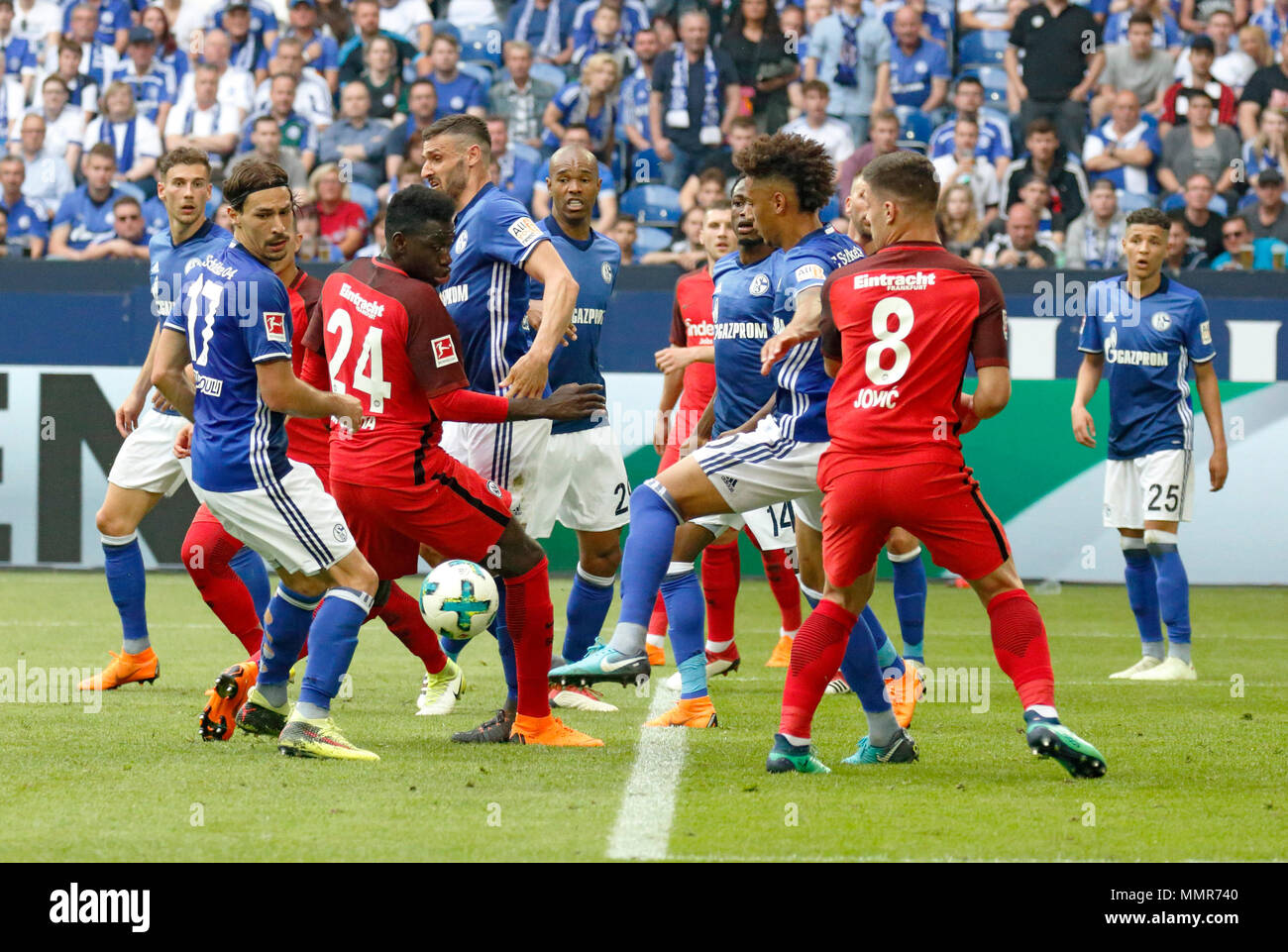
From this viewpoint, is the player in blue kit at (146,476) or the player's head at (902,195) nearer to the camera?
the player's head at (902,195)

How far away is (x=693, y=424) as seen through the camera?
9766 mm

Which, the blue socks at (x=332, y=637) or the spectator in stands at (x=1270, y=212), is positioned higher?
the spectator in stands at (x=1270, y=212)

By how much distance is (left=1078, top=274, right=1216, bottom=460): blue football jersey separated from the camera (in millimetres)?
9562

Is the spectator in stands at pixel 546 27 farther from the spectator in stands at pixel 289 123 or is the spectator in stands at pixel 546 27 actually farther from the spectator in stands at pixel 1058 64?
the spectator in stands at pixel 1058 64

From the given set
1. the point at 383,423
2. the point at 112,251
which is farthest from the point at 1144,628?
the point at 112,251

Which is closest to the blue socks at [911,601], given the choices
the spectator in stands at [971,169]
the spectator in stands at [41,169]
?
the spectator in stands at [971,169]

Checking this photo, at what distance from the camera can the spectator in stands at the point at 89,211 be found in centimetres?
1575

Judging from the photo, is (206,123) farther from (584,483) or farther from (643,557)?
(643,557)

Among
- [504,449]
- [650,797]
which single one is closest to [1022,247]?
[504,449]

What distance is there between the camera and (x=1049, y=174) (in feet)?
51.4

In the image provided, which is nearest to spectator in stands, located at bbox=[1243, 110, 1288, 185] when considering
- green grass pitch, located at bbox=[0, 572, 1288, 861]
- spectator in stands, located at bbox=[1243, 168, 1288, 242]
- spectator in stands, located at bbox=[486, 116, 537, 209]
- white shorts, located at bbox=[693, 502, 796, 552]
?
spectator in stands, located at bbox=[1243, 168, 1288, 242]

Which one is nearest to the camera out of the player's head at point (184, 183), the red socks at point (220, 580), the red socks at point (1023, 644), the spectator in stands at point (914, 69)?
the red socks at point (1023, 644)

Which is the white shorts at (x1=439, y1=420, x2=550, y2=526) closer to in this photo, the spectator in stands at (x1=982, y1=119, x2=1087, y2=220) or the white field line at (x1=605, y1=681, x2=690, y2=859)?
the white field line at (x1=605, y1=681, x2=690, y2=859)

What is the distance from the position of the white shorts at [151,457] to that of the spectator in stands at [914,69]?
10.7 meters
